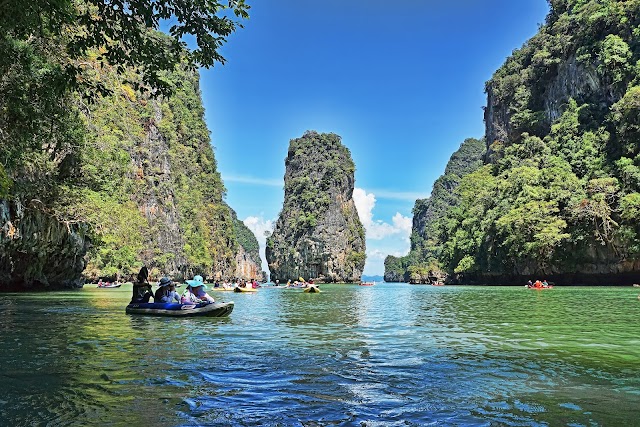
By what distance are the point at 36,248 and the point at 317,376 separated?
1912cm

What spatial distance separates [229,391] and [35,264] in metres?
24.0

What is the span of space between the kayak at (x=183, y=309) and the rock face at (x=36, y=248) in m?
6.30

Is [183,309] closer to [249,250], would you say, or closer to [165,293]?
[165,293]

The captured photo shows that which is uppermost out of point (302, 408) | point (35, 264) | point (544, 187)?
point (544, 187)

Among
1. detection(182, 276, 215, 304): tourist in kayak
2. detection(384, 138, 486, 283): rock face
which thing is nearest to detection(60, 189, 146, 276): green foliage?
detection(182, 276, 215, 304): tourist in kayak

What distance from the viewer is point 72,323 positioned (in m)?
11.5

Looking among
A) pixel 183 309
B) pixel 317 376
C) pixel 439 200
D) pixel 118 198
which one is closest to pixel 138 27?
pixel 317 376

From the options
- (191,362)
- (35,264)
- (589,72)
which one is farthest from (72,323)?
(589,72)

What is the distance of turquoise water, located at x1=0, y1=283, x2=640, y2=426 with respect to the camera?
434 centimetres

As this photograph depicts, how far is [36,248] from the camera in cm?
2111

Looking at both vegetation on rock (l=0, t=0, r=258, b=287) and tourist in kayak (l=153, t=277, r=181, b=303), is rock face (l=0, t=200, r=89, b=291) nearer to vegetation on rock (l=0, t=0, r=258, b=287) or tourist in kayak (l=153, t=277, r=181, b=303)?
vegetation on rock (l=0, t=0, r=258, b=287)

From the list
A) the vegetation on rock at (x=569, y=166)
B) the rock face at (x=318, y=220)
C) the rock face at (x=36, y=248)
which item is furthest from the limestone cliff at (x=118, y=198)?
the vegetation on rock at (x=569, y=166)

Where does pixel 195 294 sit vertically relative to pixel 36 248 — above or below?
below

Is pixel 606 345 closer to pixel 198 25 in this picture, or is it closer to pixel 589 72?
pixel 198 25
